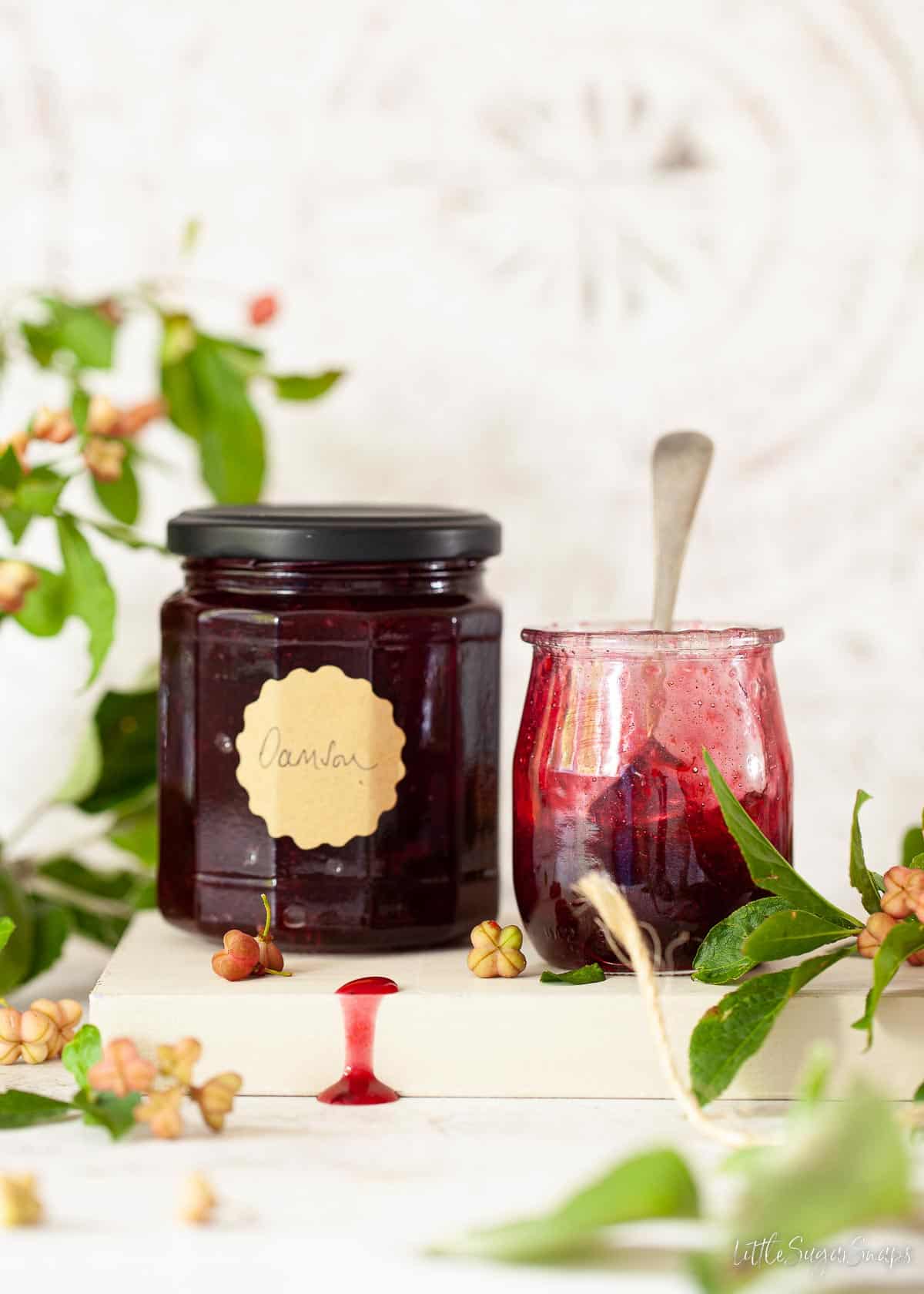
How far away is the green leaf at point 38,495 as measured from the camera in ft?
2.83

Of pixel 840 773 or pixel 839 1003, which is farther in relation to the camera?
pixel 840 773

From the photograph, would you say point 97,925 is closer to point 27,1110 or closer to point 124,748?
point 124,748

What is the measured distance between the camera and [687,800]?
0.77m

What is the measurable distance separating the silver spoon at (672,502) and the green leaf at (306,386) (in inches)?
11.3

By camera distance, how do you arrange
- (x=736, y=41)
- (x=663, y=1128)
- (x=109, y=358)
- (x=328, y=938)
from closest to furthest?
1. (x=663, y=1128)
2. (x=328, y=938)
3. (x=109, y=358)
4. (x=736, y=41)

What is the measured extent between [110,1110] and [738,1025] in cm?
29

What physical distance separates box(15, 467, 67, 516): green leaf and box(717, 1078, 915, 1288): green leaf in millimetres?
556

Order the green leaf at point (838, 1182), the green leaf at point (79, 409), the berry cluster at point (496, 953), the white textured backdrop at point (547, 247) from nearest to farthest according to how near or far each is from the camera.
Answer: the green leaf at point (838, 1182), the berry cluster at point (496, 953), the green leaf at point (79, 409), the white textured backdrop at point (547, 247)

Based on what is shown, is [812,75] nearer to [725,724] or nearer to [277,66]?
[277,66]

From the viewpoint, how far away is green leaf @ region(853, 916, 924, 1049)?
0.69 meters

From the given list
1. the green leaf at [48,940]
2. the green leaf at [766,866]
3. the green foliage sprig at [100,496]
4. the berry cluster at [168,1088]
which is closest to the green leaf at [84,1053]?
the berry cluster at [168,1088]

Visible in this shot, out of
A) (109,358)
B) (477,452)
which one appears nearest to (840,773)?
(477,452)

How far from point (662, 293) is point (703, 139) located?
12 cm

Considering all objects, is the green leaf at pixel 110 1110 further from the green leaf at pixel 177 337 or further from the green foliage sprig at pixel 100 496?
the green leaf at pixel 177 337
